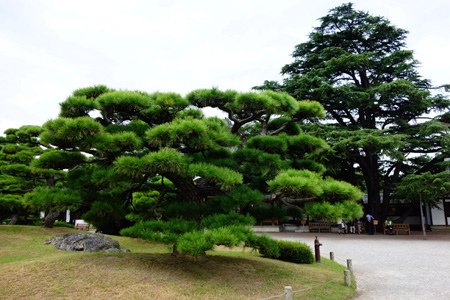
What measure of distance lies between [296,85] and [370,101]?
4519mm

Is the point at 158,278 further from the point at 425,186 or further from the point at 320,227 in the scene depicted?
the point at 320,227

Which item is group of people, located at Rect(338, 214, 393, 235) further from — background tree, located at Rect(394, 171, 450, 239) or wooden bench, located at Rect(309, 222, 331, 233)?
background tree, located at Rect(394, 171, 450, 239)

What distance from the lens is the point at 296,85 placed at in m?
20.9

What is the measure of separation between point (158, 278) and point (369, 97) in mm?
17185

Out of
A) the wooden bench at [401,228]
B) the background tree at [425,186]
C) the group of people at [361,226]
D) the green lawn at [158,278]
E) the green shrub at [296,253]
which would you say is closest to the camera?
the green lawn at [158,278]

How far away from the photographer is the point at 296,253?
9523 mm

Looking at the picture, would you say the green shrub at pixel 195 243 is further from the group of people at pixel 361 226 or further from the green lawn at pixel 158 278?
the group of people at pixel 361 226

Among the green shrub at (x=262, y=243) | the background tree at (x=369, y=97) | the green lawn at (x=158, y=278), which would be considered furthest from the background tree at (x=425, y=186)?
the green shrub at (x=262, y=243)

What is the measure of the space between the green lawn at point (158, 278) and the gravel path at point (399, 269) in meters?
0.72

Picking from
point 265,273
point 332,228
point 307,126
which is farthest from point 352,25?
point 265,273

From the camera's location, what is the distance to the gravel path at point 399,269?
268 inches

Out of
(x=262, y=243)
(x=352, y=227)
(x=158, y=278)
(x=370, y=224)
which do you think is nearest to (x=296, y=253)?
(x=262, y=243)

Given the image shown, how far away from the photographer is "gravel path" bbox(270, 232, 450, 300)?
6.82m

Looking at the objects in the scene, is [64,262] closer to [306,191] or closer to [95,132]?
[95,132]
